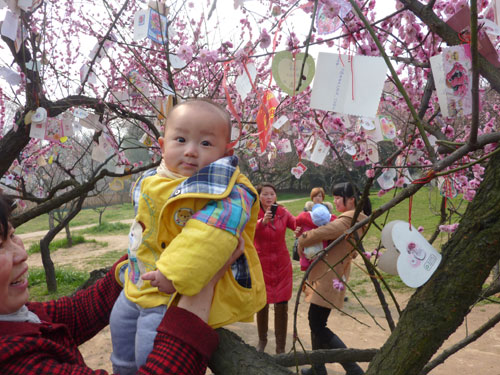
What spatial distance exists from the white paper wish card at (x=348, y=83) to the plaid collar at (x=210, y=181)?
33cm

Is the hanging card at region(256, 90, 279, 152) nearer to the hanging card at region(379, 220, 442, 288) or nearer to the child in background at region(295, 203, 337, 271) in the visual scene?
the hanging card at region(379, 220, 442, 288)

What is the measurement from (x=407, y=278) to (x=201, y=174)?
588 mm

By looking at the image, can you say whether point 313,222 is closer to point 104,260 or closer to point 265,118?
point 265,118

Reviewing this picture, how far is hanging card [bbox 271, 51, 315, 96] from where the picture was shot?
1263mm

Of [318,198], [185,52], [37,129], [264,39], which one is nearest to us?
[264,39]

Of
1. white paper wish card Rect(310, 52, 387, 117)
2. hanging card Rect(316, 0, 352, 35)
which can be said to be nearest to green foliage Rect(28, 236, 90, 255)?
hanging card Rect(316, 0, 352, 35)

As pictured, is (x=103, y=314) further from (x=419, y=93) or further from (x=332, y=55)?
(x=419, y=93)

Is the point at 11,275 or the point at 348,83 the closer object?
the point at 11,275

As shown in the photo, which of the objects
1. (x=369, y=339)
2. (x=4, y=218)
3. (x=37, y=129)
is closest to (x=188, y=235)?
(x=4, y=218)

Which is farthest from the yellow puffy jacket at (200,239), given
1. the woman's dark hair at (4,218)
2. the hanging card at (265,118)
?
the hanging card at (265,118)

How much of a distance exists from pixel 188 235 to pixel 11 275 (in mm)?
452

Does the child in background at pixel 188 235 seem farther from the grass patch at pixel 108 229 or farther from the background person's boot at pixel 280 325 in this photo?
the grass patch at pixel 108 229

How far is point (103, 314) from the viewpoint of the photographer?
4.24ft

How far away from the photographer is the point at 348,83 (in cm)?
107
